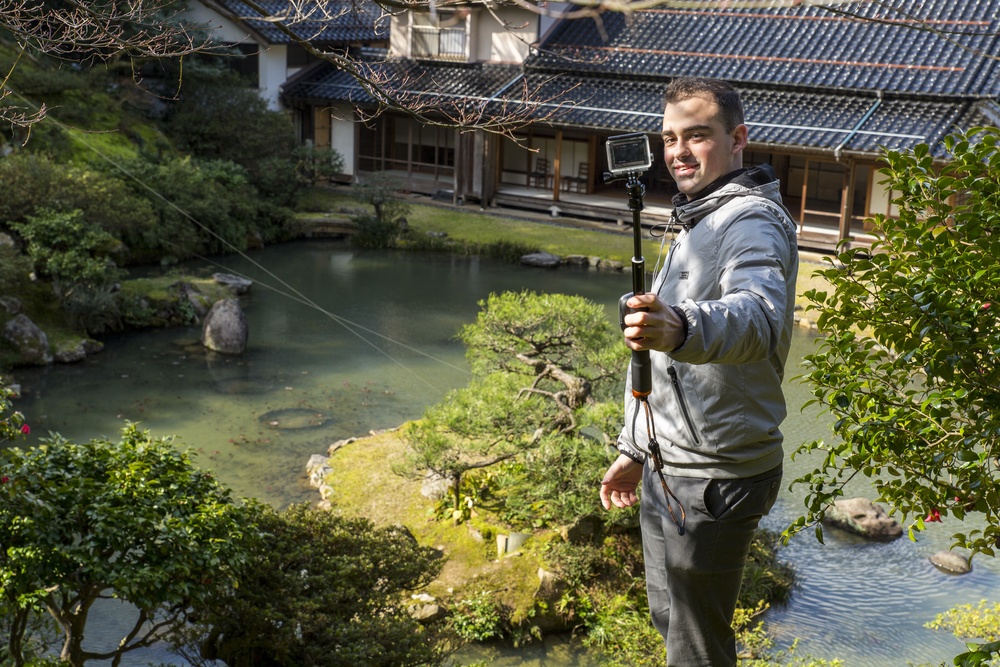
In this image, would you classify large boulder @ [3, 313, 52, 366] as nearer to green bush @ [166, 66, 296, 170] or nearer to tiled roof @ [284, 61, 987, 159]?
tiled roof @ [284, 61, 987, 159]

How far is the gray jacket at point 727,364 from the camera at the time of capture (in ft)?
7.06

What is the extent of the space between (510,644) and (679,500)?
4.81 meters

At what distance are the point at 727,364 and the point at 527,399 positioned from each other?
5421mm

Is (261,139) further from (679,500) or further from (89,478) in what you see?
(679,500)

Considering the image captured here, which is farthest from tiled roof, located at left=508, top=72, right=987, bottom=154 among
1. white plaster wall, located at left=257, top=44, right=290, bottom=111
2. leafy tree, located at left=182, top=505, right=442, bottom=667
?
leafy tree, located at left=182, top=505, right=442, bottom=667

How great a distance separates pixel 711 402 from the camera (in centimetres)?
227

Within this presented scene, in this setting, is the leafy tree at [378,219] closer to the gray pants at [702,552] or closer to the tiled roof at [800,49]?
the tiled roof at [800,49]

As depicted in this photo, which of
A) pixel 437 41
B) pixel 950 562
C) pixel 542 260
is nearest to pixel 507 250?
pixel 542 260

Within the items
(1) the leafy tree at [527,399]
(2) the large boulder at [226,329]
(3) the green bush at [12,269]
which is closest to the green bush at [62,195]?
(3) the green bush at [12,269]

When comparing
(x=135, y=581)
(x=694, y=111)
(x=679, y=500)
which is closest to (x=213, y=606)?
(x=135, y=581)

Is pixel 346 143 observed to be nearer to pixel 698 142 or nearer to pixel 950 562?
pixel 950 562

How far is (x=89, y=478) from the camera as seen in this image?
4.68 metres

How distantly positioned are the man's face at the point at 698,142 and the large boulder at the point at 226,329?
10901 millimetres

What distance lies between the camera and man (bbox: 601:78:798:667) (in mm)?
2236
